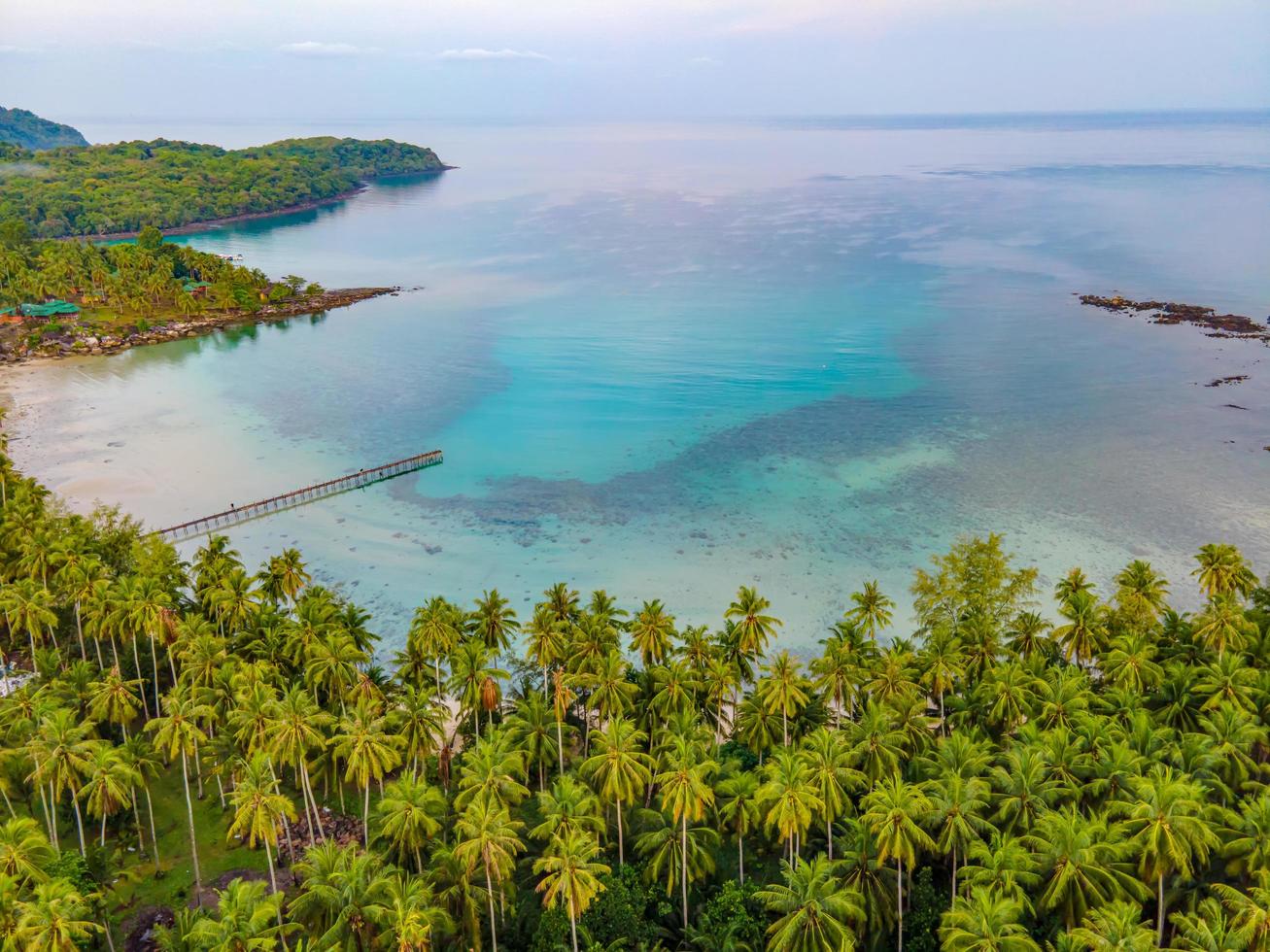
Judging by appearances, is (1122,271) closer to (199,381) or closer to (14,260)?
(199,381)

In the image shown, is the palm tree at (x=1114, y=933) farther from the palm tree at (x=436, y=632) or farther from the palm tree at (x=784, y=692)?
the palm tree at (x=436, y=632)

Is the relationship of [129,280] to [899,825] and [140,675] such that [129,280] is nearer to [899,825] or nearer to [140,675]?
[140,675]

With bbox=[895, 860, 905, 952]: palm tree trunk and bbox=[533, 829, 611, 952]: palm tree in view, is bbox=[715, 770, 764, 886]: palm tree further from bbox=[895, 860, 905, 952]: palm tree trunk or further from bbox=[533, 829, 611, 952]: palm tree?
bbox=[533, 829, 611, 952]: palm tree

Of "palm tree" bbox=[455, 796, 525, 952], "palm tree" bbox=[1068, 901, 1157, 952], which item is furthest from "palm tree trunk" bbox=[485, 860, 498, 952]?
"palm tree" bbox=[1068, 901, 1157, 952]

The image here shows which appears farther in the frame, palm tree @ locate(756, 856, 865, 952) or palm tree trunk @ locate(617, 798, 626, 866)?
palm tree trunk @ locate(617, 798, 626, 866)

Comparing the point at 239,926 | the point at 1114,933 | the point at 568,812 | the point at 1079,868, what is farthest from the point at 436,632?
the point at 1114,933

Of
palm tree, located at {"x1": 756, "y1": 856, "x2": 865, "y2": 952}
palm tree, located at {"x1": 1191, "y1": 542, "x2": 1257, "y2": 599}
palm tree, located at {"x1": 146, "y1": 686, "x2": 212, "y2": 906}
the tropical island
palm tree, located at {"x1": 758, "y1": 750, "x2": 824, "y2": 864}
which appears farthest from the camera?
the tropical island
